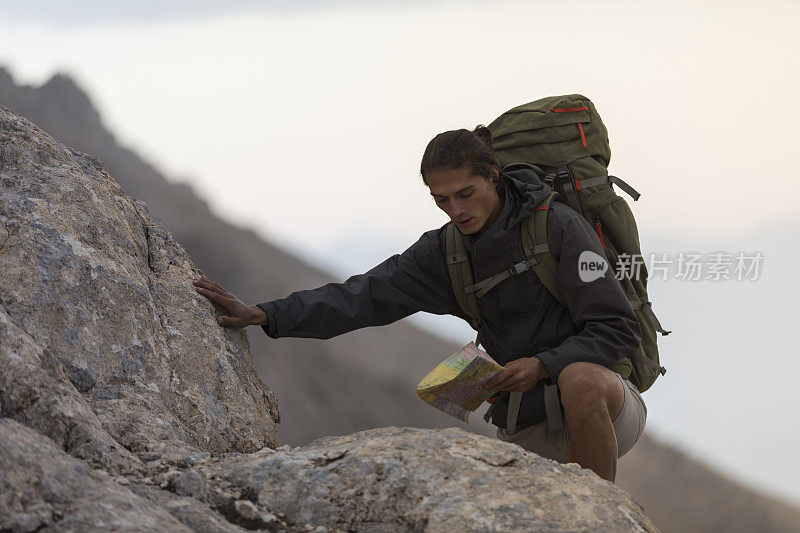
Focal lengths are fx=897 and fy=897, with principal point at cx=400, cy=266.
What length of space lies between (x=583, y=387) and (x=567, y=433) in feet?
1.79

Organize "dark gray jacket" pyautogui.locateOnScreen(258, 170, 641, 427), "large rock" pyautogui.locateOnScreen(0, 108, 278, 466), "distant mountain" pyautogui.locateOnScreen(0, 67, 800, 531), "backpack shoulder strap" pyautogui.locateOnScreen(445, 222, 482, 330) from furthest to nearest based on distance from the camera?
"distant mountain" pyautogui.locateOnScreen(0, 67, 800, 531) < "backpack shoulder strap" pyautogui.locateOnScreen(445, 222, 482, 330) < "dark gray jacket" pyautogui.locateOnScreen(258, 170, 641, 427) < "large rock" pyautogui.locateOnScreen(0, 108, 278, 466)

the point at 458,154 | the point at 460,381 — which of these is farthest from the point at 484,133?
the point at 460,381

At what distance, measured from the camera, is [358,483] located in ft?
11.9

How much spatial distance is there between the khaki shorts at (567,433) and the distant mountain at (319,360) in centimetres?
2137

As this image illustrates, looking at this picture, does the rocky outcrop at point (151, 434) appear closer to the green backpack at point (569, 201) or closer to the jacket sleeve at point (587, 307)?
the jacket sleeve at point (587, 307)

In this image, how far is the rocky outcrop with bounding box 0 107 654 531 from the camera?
3318 millimetres

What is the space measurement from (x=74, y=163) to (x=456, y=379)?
2.57 metres

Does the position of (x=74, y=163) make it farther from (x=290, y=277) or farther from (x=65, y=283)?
(x=290, y=277)

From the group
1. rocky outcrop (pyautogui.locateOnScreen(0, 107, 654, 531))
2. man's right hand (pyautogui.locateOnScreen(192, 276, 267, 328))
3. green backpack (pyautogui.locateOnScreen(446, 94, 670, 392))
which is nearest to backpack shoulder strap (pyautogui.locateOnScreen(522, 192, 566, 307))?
green backpack (pyautogui.locateOnScreen(446, 94, 670, 392))

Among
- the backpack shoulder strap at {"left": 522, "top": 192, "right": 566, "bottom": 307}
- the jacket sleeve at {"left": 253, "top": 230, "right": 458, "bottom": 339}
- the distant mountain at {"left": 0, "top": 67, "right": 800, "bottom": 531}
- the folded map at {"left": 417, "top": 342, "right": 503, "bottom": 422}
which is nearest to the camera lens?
the folded map at {"left": 417, "top": 342, "right": 503, "bottom": 422}

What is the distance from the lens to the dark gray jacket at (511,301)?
16.8 feet

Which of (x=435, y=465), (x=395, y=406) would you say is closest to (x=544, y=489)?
(x=435, y=465)

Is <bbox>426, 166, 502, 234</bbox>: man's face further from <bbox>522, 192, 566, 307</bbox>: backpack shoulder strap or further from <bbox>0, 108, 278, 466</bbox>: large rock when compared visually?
<bbox>0, 108, 278, 466</bbox>: large rock

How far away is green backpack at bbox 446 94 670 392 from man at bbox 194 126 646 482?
0.22ft
